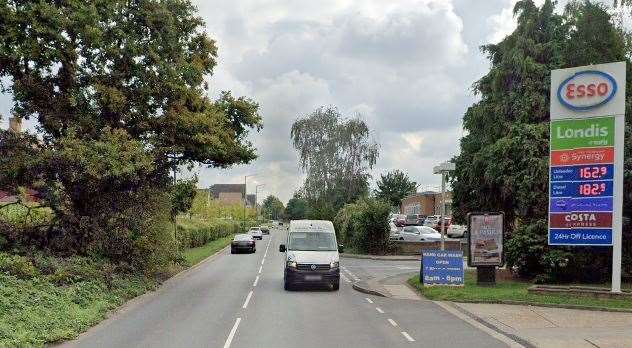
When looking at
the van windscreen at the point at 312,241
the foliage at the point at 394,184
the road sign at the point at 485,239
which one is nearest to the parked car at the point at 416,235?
the van windscreen at the point at 312,241

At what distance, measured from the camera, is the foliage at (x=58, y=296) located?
40.3ft

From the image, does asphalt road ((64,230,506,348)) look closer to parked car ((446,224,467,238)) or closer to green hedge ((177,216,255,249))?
green hedge ((177,216,255,249))

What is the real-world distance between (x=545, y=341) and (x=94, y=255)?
15330mm

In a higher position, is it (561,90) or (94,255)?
(561,90)

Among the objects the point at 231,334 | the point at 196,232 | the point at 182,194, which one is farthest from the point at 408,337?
the point at 196,232

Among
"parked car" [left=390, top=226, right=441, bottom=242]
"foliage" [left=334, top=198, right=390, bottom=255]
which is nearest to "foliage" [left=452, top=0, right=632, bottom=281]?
"foliage" [left=334, top=198, right=390, bottom=255]

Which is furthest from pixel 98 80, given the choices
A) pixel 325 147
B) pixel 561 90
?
pixel 325 147

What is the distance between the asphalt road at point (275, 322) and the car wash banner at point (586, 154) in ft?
15.9

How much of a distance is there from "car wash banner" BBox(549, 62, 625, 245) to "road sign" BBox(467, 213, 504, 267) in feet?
8.82

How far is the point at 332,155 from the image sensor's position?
204 feet

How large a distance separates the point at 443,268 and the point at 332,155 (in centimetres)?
4092

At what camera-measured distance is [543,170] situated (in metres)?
23.5

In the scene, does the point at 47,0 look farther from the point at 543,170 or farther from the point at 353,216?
the point at 353,216

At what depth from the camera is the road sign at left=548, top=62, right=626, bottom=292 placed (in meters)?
17.9
